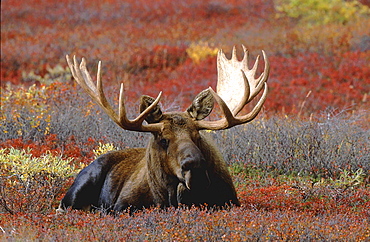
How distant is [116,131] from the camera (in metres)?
10.0

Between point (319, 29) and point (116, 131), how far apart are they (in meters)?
12.2

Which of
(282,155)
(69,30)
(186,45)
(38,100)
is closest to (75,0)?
(69,30)

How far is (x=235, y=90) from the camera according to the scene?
22.2 ft

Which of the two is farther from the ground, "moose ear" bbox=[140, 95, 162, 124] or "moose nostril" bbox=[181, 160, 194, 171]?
"moose ear" bbox=[140, 95, 162, 124]

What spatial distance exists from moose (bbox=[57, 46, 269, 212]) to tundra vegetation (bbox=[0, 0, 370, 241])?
23 cm

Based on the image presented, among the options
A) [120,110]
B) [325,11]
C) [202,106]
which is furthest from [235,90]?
[325,11]

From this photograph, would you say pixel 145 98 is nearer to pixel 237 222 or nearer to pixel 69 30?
pixel 237 222

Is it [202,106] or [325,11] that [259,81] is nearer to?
[202,106]

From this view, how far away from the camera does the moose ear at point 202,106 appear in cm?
602

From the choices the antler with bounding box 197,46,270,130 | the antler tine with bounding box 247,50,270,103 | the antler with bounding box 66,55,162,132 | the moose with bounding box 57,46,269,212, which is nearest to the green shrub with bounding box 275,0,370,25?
the antler with bounding box 197,46,270,130

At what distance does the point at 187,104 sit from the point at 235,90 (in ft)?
25.2

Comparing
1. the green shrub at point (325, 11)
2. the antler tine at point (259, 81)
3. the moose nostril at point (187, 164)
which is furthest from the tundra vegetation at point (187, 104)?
the antler tine at point (259, 81)

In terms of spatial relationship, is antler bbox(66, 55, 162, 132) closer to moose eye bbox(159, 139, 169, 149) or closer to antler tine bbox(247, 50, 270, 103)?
moose eye bbox(159, 139, 169, 149)

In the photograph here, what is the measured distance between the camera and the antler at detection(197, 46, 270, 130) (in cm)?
586
